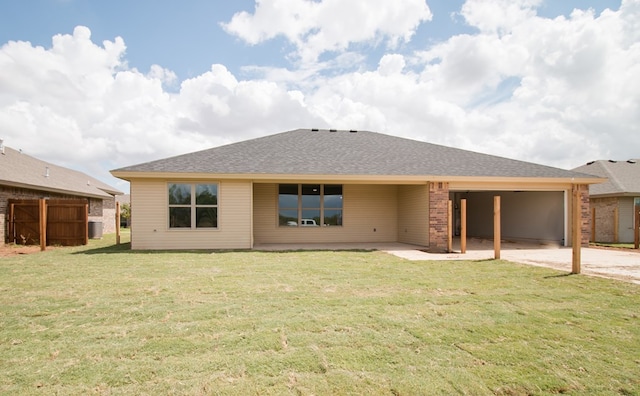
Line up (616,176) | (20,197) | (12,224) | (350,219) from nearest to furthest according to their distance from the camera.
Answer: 1. (12,224)
2. (350,219)
3. (20,197)
4. (616,176)

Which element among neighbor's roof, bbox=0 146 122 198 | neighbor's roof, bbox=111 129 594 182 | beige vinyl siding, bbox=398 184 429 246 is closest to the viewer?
neighbor's roof, bbox=111 129 594 182

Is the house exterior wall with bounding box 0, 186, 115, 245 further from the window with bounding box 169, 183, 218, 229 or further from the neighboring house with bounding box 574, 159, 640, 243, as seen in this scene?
the neighboring house with bounding box 574, 159, 640, 243

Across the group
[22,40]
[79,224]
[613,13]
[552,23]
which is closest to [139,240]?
[79,224]

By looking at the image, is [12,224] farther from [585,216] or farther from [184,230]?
[585,216]

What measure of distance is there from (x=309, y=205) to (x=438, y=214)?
532 centimetres

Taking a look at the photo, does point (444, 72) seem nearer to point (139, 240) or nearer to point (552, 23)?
point (552, 23)

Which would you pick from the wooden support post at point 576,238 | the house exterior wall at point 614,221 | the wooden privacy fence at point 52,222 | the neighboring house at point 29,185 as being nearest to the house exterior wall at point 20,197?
the neighboring house at point 29,185

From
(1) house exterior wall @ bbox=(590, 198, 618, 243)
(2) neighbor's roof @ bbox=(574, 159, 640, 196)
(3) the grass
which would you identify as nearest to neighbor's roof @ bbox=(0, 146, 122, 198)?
(3) the grass

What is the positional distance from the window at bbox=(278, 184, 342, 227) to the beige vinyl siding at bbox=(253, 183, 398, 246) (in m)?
0.22

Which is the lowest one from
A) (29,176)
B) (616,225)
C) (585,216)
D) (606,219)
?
(616,225)

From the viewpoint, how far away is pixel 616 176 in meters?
19.7

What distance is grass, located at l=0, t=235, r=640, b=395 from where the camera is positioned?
9.93 ft

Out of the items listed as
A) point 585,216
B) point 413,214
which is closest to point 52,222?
point 413,214

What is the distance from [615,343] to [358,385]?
289cm
